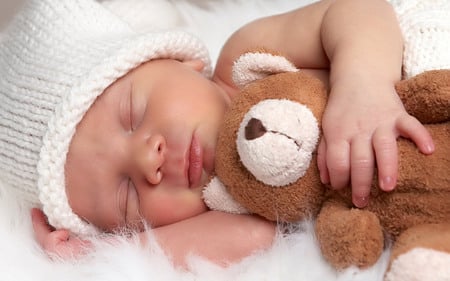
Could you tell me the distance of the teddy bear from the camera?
0.77 m

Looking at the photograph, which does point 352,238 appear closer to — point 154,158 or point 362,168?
point 362,168

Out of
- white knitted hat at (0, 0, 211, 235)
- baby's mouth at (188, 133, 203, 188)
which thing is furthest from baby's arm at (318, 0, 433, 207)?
white knitted hat at (0, 0, 211, 235)

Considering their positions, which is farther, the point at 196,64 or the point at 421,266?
the point at 196,64

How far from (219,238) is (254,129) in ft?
0.72

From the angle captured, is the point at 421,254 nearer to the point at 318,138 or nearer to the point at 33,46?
the point at 318,138

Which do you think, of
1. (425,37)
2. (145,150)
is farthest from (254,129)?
(425,37)

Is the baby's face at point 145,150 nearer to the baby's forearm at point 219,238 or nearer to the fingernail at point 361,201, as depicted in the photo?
the baby's forearm at point 219,238

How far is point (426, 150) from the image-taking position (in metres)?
0.78

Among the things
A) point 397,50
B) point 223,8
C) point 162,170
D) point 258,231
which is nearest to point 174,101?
point 162,170

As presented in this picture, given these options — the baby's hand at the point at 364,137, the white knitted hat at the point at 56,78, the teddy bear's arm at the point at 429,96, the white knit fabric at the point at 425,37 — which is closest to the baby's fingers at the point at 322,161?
the baby's hand at the point at 364,137

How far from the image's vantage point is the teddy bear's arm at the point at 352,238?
2.52 ft

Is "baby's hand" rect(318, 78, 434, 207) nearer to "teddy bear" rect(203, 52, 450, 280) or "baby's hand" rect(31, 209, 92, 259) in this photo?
"teddy bear" rect(203, 52, 450, 280)

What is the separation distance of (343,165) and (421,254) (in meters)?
0.17

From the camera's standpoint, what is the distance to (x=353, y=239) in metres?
0.77
